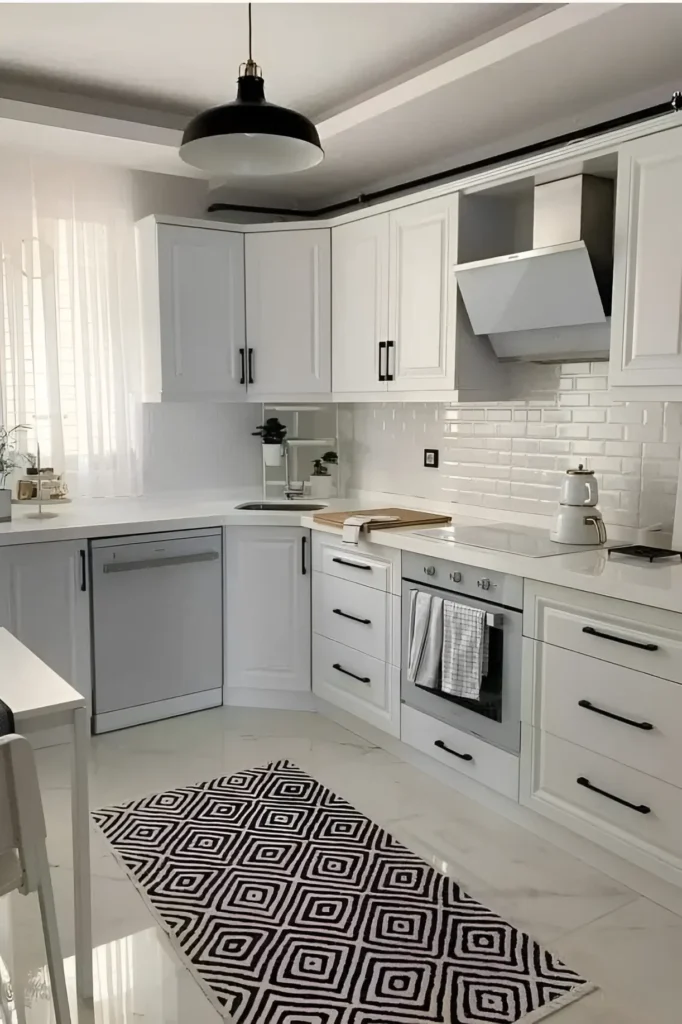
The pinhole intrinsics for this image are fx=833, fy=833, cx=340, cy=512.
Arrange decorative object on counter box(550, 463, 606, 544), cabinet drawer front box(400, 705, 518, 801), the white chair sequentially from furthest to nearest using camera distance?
decorative object on counter box(550, 463, 606, 544) → cabinet drawer front box(400, 705, 518, 801) → the white chair

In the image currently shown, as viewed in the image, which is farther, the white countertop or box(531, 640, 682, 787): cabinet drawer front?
the white countertop

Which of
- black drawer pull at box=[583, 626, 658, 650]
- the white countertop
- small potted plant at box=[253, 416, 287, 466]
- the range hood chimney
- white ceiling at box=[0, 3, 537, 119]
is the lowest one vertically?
black drawer pull at box=[583, 626, 658, 650]

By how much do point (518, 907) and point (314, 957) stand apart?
0.63 m

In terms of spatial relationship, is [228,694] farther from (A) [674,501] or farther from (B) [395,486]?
(A) [674,501]

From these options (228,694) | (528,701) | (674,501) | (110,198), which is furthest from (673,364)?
(110,198)

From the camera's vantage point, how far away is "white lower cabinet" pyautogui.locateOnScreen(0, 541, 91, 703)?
3.39m

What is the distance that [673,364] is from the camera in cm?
261

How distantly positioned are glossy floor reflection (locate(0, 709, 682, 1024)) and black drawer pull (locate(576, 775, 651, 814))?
0.96 feet

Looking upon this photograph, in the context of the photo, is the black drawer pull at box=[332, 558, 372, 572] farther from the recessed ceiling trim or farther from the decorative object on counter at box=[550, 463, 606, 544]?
the recessed ceiling trim

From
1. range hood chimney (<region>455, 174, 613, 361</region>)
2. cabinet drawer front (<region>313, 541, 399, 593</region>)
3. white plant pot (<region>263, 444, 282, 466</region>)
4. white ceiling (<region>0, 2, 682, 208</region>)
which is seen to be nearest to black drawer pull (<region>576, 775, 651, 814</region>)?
cabinet drawer front (<region>313, 541, 399, 593</region>)

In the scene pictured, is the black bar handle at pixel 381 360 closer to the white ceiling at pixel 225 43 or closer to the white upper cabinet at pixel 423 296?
the white upper cabinet at pixel 423 296

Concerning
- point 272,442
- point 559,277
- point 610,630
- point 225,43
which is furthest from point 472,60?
point 272,442

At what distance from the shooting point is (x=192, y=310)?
401 cm

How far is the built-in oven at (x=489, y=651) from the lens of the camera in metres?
2.78
